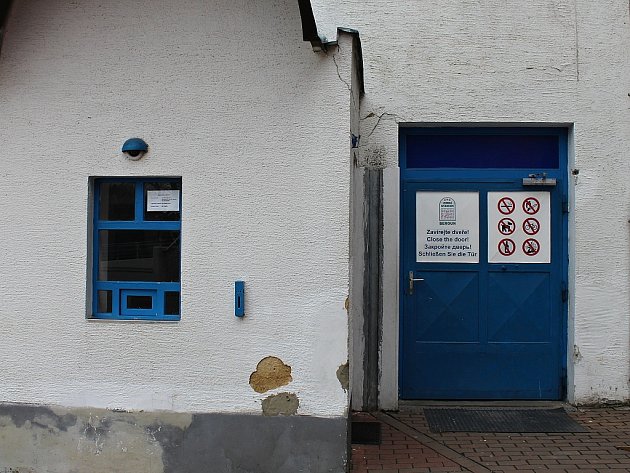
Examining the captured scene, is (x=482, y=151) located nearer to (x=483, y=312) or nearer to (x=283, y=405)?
(x=483, y=312)

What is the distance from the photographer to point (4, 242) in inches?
185

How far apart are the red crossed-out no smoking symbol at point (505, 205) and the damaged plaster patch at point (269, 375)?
9.53 feet

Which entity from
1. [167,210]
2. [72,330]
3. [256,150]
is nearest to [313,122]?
[256,150]

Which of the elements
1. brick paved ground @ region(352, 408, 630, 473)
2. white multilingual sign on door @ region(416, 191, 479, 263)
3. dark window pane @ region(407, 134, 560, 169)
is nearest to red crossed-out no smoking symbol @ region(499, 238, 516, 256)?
white multilingual sign on door @ region(416, 191, 479, 263)

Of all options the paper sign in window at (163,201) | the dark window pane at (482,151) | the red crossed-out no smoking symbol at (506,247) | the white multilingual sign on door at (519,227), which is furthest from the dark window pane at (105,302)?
the red crossed-out no smoking symbol at (506,247)

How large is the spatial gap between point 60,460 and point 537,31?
5.46m

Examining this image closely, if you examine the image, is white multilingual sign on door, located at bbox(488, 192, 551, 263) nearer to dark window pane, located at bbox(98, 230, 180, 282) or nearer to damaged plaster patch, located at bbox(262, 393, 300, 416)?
damaged plaster patch, located at bbox(262, 393, 300, 416)

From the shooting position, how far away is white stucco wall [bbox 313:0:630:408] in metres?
6.12

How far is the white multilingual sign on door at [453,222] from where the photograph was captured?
248 inches

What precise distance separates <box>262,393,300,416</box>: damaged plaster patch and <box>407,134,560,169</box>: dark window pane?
111 inches

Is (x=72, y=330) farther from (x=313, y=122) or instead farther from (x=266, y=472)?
(x=313, y=122)

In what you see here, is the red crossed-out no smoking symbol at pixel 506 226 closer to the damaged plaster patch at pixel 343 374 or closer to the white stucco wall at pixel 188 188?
the white stucco wall at pixel 188 188

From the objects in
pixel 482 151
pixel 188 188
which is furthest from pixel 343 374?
pixel 482 151

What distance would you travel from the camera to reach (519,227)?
630cm
